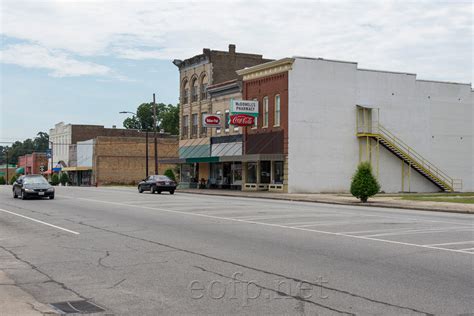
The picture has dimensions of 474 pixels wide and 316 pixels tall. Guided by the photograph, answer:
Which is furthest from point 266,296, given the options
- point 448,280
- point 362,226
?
point 362,226

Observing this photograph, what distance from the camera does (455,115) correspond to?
49.5 meters

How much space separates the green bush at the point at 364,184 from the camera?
1246 inches

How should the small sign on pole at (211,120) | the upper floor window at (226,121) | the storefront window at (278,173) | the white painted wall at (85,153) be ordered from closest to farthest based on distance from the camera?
the storefront window at (278,173), the small sign on pole at (211,120), the upper floor window at (226,121), the white painted wall at (85,153)

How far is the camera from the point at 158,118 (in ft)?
420

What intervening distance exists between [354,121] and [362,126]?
0.81 meters

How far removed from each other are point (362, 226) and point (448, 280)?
332 inches

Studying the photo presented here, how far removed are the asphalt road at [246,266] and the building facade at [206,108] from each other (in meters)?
33.5

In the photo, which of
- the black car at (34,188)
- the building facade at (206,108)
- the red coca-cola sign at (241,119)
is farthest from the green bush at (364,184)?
the building facade at (206,108)

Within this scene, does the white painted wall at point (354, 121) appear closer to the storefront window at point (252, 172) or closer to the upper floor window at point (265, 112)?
the upper floor window at point (265, 112)

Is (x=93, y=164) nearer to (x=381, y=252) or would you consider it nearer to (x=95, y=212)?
(x=95, y=212)

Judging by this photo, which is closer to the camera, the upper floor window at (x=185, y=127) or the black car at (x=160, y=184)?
the black car at (x=160, y=184)

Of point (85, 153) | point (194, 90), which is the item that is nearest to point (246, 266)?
point (194, 90)

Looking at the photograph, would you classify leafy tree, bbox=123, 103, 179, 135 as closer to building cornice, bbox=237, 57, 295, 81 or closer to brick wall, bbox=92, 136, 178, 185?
brick wall, bbox=92, 136, 178, 185

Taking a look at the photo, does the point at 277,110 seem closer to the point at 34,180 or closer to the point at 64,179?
the point at 34,180
